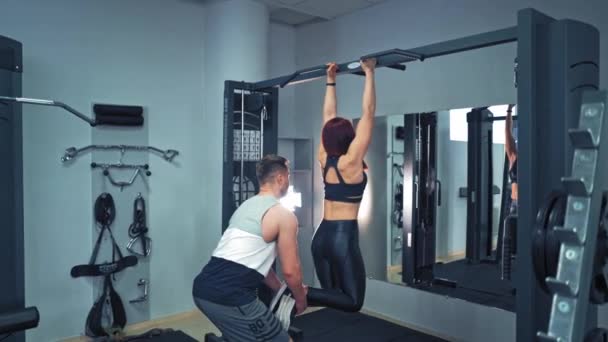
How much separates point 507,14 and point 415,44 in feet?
2.73

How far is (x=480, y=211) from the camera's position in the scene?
13.7 ft

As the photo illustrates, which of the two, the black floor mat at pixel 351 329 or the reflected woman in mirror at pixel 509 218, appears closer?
the reflected woman in mirror at pixel 509 218

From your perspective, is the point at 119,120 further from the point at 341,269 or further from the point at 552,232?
the point at 552,232

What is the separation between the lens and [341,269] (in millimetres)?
2779

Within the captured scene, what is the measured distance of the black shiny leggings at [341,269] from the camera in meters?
2.76

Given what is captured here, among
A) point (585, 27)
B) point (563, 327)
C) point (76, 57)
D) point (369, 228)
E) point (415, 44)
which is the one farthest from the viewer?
point (369, 228)

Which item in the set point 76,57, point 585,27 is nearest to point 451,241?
point 585,27

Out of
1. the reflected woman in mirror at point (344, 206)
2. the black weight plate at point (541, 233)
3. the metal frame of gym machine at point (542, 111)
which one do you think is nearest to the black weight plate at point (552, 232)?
the black weight plate at point (541, 233)

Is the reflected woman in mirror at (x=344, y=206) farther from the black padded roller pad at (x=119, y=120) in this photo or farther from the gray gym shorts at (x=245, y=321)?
the black padded roller pad at (x=119, y=120)

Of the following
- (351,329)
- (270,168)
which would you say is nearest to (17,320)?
(270,168)

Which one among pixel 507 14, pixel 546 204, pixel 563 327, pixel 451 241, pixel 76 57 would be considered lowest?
pixel 451 241

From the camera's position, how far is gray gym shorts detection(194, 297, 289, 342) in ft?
7.46

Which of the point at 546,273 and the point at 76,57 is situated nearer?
the point at 546,273

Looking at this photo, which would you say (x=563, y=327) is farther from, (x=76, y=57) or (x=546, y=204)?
(x=76, y=57)
